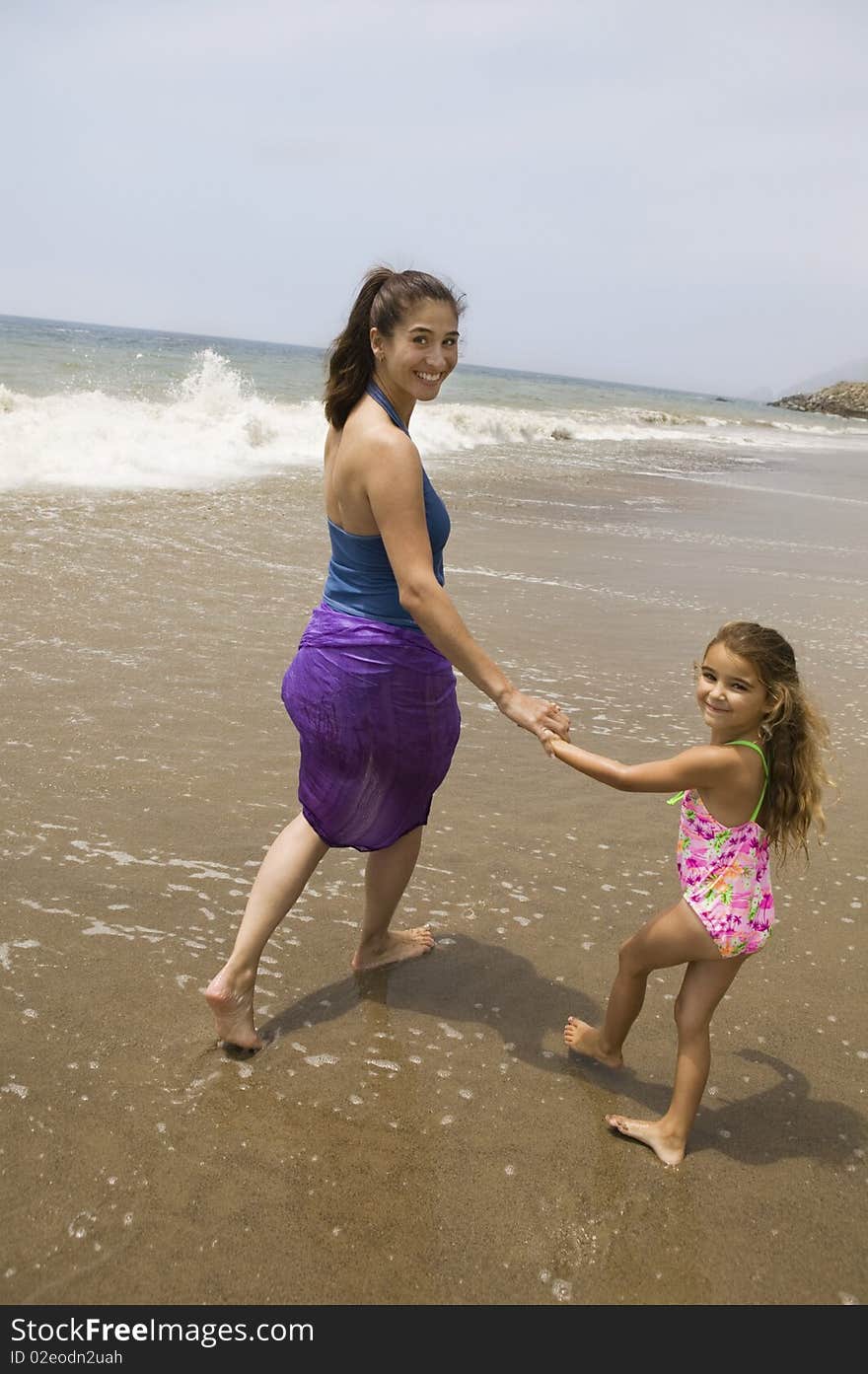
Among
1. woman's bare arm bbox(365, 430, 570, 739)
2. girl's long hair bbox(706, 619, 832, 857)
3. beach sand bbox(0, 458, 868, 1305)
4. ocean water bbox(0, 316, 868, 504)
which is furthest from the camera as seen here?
ocean water bbox(0, 316, 868, 504)

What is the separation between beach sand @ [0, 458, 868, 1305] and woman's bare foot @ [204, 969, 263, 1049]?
0.15 feet

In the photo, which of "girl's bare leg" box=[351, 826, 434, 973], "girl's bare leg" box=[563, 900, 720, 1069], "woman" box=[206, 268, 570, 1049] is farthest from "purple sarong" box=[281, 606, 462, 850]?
"girl's bare leg" box=[563, 900, 720, 1069]

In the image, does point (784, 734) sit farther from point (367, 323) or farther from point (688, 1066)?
point (367, 323)

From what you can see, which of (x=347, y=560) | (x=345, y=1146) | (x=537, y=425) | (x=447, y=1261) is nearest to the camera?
(x=447, y=1261)

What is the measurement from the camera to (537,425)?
28.0 m

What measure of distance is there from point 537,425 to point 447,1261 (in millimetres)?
27090

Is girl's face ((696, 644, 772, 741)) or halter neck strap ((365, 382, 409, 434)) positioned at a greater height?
halter neck strap ((365, 382, 409, 434))

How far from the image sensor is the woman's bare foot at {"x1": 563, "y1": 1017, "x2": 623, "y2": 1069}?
2910 mm

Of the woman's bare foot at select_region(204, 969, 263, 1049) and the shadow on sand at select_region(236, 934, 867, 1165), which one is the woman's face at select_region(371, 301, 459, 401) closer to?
the woman's bare foot at select_region(204, 969, 263, 1049)

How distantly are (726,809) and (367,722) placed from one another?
925 millimetres

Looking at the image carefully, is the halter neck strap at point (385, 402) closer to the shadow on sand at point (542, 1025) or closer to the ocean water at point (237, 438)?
the ocean water at point (237, 438)

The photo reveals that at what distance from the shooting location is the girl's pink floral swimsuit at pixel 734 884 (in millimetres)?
2568

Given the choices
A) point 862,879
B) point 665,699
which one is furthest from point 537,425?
point 862,879
